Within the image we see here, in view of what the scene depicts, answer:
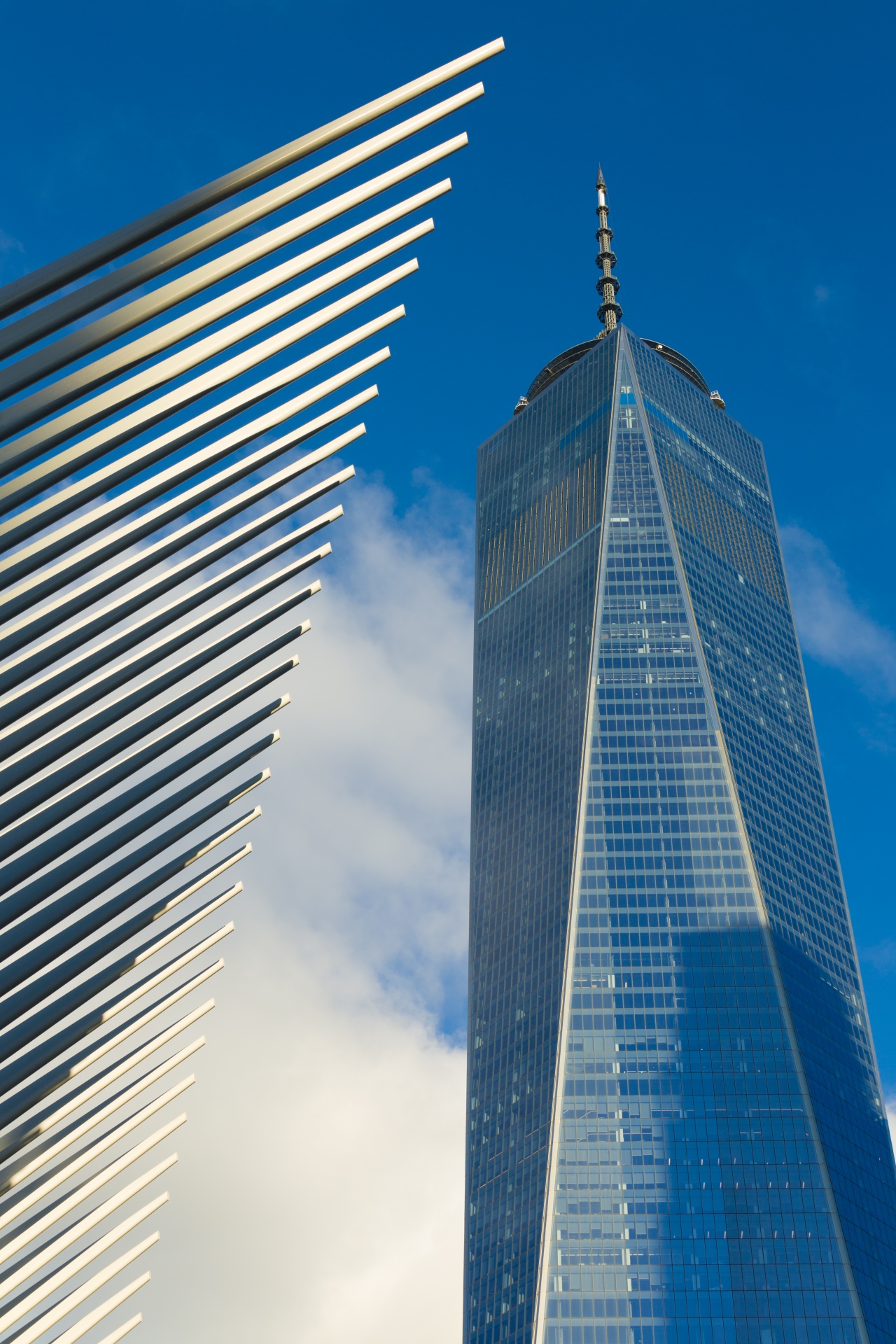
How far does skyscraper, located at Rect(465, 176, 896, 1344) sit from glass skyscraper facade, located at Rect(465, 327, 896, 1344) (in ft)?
0.95

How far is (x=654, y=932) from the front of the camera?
454ft

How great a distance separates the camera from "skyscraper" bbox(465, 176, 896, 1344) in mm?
122312

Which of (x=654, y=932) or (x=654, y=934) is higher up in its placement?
(x=654, y=932)

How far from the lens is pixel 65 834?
48.9 ft

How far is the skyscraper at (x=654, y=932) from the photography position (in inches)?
4815

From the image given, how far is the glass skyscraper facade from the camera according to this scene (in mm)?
122312

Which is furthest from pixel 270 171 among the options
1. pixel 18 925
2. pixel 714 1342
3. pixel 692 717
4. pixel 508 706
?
pixel 508 706

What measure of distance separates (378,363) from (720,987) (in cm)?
12438

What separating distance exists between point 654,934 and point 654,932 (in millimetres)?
132

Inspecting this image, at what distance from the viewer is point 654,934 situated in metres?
138

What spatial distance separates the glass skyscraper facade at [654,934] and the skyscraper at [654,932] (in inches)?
11.5

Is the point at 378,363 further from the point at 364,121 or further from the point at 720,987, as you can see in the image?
the point at 720,987

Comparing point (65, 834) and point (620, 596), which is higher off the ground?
point (620, 596)

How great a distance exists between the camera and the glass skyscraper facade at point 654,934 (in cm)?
12231
